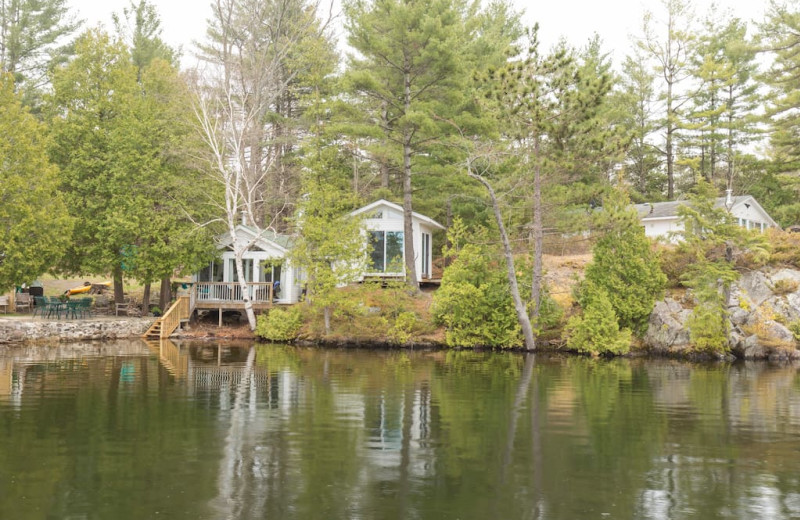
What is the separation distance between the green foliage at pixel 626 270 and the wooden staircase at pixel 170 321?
17267mm

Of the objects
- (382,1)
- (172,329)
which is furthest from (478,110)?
(172,329)

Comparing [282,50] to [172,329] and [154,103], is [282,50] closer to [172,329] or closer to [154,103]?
[154,103]

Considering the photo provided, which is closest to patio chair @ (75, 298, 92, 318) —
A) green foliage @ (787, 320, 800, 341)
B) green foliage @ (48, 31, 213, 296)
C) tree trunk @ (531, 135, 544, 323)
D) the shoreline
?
the shoreline

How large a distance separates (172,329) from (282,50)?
1321cm

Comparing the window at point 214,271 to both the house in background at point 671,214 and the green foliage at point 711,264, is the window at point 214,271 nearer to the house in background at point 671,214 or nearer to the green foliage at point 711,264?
Answer: the green foliage at point 711,264

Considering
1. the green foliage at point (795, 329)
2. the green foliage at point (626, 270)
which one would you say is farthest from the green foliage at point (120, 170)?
the green foliage at point (795, 329)

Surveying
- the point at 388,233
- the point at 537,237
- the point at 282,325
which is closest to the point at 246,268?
the point at 282,325

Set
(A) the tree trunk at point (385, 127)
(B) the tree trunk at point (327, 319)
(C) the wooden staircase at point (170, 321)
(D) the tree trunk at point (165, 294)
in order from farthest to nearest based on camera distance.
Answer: (D) the tree trunk at point (165, 294), (A) the tree trunk at point (385, 127), (C) the wooden staircase at point (170, 321), (B) the tree trunk at point (327, 319)

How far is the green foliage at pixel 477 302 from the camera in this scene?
994 inches

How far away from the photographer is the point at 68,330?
26266 mm

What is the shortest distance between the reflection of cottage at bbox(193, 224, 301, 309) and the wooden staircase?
1.00 m

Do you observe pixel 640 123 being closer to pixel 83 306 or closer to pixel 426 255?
pixel 426 255

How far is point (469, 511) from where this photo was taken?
6.84m

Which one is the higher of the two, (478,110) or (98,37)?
(98,37)
